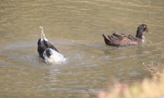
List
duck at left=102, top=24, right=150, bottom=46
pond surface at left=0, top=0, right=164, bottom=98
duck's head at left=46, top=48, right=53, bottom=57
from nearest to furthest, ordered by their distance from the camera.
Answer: pond surface at left=0, top=0, right=164, bottom=98 < duck's head at left=46, top=48, right=53, bottom=57 < duck at left=102, top=24, right=150, bottom=46

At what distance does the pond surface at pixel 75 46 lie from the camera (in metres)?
8.95

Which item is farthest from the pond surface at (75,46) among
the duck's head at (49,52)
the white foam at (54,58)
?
the duck's head at (49,52)

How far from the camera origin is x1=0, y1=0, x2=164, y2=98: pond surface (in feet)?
29.4

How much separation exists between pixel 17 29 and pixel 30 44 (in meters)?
1.72

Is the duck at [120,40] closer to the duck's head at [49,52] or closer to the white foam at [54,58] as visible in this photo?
the white foam at [54,58]

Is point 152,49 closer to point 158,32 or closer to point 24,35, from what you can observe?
point 158,32

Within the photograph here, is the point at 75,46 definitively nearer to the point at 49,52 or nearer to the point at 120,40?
the point at 120,40

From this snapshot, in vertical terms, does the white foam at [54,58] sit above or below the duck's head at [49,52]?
below

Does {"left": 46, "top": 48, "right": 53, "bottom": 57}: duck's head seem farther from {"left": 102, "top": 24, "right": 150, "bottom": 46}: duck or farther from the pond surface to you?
{"left": 102, "top": 24, "right": 150, "bottom": 46}: duck

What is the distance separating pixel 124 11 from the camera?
17.0 metres

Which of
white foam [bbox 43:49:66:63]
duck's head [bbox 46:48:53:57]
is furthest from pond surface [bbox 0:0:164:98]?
duck's head [bbox 46:48:53:57]

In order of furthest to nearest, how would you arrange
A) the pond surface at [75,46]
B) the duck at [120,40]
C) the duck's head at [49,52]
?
the duck at [120,40], the duck's head at [49,52], the pond surface at [75,46]

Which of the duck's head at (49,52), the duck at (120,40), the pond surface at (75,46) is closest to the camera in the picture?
the pond surface at (75,46)

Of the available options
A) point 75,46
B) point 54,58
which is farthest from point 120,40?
point 54,58
